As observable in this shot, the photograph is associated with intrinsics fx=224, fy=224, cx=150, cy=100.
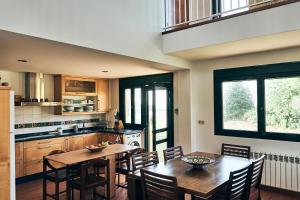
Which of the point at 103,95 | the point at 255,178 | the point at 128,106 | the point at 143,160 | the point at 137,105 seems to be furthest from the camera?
the point at 103,95

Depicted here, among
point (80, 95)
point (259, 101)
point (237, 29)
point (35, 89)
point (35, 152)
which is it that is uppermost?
point (237, 29)

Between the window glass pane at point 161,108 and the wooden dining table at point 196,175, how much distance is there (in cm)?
213

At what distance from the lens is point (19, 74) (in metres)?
4.85

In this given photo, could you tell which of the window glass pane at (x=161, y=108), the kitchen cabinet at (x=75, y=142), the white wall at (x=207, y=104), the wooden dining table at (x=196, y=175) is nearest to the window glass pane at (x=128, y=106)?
the window glass pane at (x=161, y=108)

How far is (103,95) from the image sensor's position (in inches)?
246

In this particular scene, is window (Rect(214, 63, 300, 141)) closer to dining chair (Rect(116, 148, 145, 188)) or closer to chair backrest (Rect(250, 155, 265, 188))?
chair backrest (Rect(250, 155, 265, 188))

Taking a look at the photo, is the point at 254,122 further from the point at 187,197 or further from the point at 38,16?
the point at 38,16

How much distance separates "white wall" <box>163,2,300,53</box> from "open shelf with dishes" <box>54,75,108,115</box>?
A: 2.73m

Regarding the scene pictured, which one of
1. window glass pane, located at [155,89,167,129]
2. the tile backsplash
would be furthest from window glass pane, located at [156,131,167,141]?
the tile backsplash

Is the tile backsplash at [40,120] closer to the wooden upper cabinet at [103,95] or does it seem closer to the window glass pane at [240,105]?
the wooden upper cabinet at [103,95]

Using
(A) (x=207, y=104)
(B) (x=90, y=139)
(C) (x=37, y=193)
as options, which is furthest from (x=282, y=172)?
(C) (x=37, y=193)

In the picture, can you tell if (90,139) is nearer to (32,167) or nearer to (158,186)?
(32,167)

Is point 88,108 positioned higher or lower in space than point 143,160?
higher

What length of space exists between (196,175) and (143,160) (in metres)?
0.82
